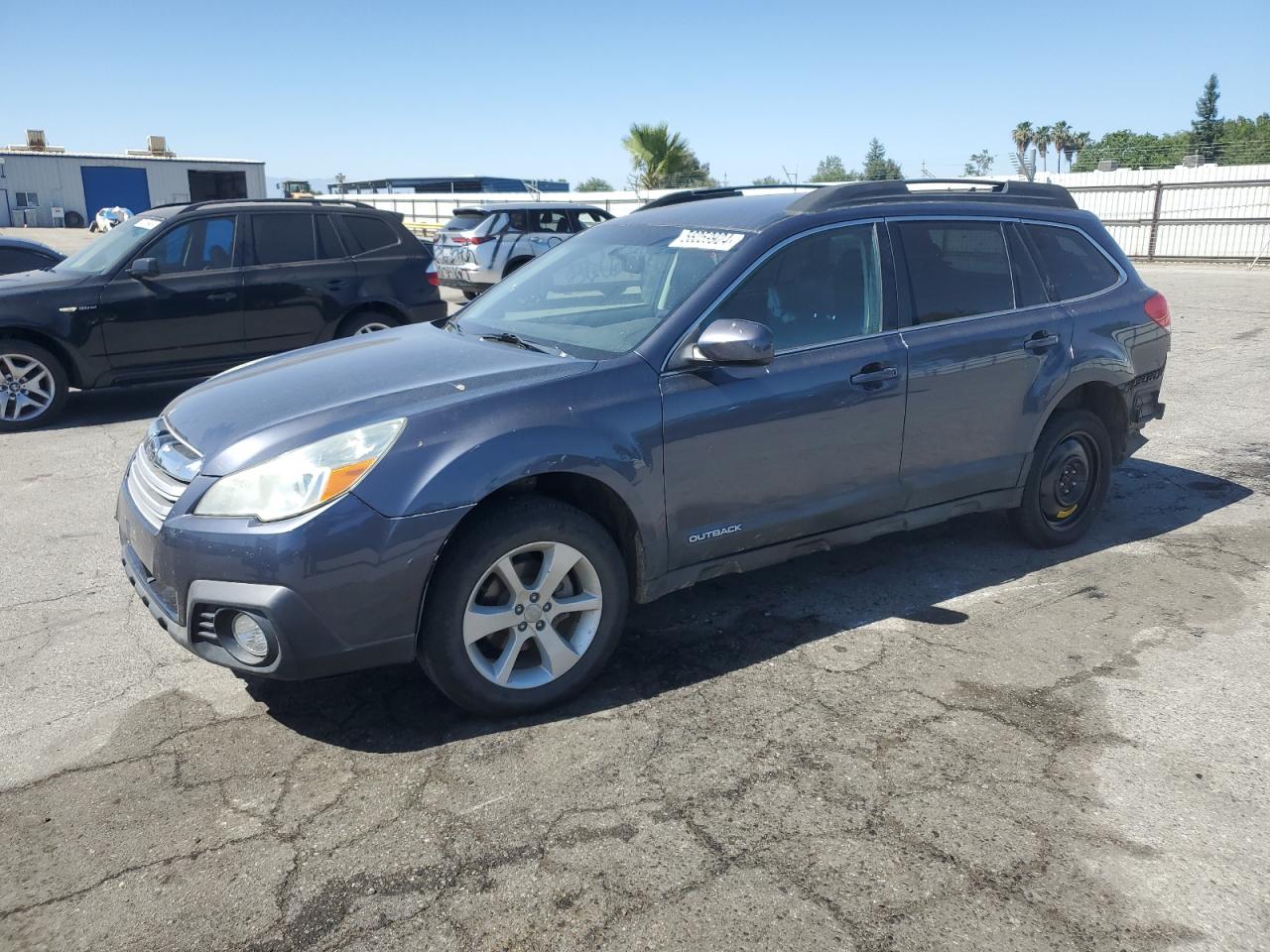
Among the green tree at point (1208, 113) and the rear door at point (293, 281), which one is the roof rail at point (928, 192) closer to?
the rear door at point (293, 281)

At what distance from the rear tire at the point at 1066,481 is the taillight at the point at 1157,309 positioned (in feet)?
2.30

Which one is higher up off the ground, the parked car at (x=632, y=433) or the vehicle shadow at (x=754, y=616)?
the parked car at (x=632, y=433)

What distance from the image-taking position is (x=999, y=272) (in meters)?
4.99

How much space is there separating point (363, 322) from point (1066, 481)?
Result: 21.8ft

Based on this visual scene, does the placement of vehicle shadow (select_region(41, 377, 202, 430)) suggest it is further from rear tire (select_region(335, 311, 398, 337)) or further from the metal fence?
the metal fence

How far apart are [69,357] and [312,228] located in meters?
2.38

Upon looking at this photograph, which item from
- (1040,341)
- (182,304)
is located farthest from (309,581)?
(182,304)

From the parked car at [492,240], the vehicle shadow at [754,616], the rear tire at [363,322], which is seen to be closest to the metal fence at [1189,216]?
the parked car at [492,240]

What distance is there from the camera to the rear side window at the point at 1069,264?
5.19 meters

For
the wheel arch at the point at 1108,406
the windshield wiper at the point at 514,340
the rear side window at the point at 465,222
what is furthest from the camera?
the rear side window at the point at 465,222

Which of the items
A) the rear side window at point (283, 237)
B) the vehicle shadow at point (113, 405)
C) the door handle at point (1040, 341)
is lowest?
the vehicle shadow at point (113, 405)

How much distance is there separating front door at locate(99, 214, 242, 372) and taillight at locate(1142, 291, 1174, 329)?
279 inches

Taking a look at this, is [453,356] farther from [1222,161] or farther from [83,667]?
[1222,161]

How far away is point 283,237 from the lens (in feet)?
30.5
